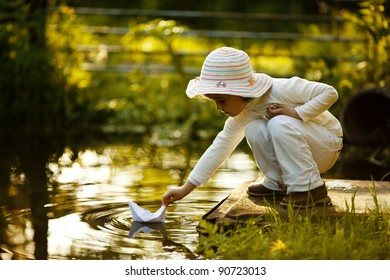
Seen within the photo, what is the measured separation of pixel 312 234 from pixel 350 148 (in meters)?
3.83

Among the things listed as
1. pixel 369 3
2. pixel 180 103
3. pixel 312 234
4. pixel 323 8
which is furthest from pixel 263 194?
pixel 323 8

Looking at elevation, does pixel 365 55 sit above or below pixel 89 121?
above

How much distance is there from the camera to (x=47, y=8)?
8.04m

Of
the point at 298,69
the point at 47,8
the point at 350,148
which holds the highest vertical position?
the point at 47,8

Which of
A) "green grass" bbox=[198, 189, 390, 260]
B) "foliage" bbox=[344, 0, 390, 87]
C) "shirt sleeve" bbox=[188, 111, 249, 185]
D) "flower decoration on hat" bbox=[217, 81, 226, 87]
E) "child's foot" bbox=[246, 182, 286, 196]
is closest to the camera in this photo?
"green grass" bbox=[198, 189, 390, 260]

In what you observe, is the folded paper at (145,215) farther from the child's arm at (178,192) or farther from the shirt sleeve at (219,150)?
the shirt sleeve at (219,150)

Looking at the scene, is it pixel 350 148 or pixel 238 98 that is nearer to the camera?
pixel 238 98

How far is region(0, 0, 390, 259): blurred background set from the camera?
517 centimetres

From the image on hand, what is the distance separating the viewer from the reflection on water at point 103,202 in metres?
3.83

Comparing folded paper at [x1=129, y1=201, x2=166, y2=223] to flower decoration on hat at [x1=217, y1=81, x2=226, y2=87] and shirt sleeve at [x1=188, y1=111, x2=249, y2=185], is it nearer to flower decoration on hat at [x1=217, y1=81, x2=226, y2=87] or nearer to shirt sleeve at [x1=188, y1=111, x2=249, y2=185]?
shirt sleeve at [x1=188, y1=111, x2=249, y2=185]

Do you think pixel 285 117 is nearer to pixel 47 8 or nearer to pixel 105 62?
pixel 47 8

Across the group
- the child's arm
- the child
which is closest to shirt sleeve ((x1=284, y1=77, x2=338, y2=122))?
the child

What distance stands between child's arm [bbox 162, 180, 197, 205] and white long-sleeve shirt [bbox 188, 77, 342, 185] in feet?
0.10

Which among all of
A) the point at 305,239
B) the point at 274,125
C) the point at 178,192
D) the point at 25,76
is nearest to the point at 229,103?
the point at 274,125
